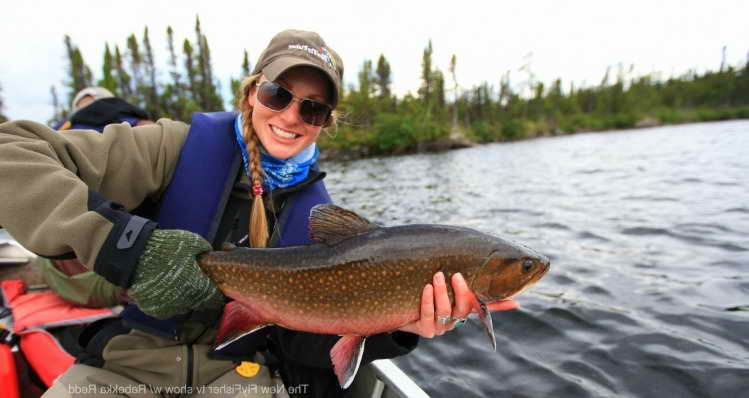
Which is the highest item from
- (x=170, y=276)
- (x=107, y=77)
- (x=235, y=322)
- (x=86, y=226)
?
(x=107, y=77)

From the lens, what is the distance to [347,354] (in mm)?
2348

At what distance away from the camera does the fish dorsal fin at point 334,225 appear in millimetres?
2242

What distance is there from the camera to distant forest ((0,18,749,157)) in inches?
2128

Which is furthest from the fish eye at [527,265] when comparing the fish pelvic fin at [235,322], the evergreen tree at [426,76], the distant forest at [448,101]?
the evergreen tree at [426,76]

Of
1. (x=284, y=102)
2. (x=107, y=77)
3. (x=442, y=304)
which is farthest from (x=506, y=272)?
(x=107, y=77)

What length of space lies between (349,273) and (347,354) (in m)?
0.50

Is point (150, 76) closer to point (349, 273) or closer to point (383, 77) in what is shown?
point (383, 77)

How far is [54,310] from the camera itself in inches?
151

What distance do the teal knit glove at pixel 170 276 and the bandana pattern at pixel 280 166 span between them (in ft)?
2.53

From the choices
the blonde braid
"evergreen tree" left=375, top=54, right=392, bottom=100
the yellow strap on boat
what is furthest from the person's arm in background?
"evergreen tree" left=375, top=54, right=392, bottom=100

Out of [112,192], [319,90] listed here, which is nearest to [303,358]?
[112,192]

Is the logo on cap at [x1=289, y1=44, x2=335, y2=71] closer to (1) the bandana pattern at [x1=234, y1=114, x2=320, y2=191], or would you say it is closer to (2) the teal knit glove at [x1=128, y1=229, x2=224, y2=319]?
(1) the bandana pattern at [x1=234, y1=114, x2=320, y2=191]

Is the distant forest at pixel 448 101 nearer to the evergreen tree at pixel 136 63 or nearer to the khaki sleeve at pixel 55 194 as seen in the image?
the evergreen tree at pixel 136 63

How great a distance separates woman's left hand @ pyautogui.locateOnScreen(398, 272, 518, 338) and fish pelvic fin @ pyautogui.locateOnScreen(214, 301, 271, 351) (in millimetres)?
928
